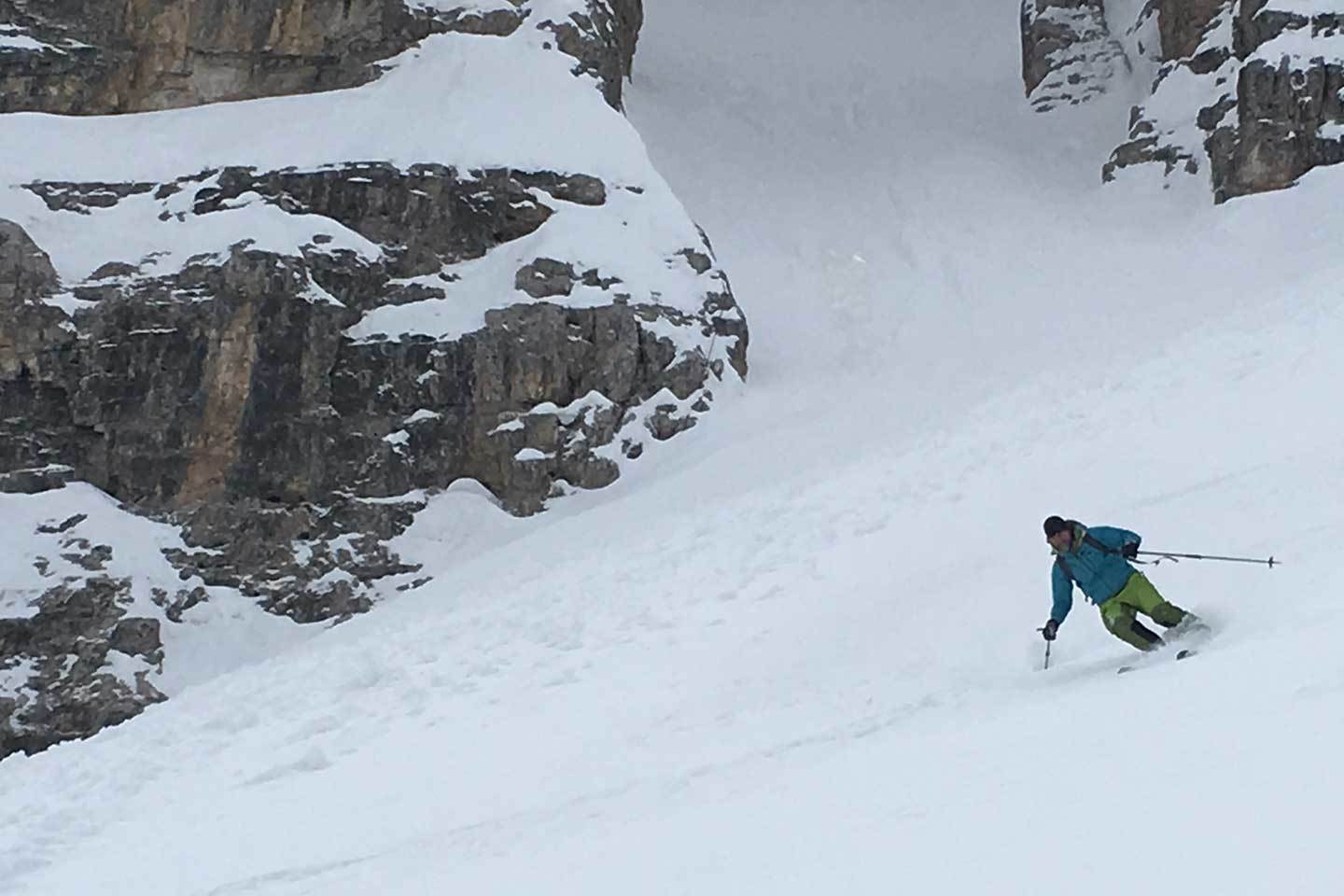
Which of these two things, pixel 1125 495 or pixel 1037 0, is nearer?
pixel 1125 495

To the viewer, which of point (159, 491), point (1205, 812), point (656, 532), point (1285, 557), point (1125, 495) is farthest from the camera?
point (159, 491)

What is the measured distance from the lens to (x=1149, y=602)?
8.63 metres

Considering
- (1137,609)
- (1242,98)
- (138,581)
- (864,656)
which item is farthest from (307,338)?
(1242,98)

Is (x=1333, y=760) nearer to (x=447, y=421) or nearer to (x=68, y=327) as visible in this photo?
(x=447, y=421)

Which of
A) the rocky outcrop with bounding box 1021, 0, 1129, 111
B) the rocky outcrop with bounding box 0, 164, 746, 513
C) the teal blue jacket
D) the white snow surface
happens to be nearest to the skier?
the teal blue jacket

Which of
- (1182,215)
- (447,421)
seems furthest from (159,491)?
(1182,215)

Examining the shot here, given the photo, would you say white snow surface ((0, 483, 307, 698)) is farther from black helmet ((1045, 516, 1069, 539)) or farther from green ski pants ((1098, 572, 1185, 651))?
green ski pants ((1098, 572, 1185, 651))

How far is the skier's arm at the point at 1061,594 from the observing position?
29.6 feet

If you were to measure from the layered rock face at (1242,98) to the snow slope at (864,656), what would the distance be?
1399 millimetres

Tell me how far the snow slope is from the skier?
39 centimetres

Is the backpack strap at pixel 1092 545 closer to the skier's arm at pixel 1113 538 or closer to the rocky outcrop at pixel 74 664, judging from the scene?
the skier's arm at pixel 1113 538

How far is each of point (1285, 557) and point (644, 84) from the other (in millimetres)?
30535

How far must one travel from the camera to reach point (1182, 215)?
1184 inches

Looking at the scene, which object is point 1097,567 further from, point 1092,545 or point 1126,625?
point 1126,625
